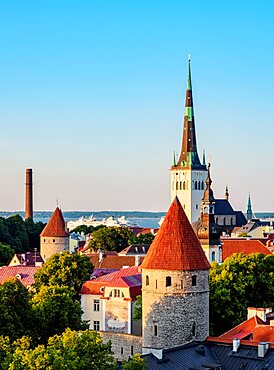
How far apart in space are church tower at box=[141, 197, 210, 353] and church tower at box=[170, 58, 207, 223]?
9537cm

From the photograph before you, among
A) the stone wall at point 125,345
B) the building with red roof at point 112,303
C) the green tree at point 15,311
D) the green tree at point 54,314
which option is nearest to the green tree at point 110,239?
the building with red roof at point 112,303

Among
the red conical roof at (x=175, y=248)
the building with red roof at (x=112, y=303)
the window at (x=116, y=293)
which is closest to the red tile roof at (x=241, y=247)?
the building with red roof at (x=112, y=303)

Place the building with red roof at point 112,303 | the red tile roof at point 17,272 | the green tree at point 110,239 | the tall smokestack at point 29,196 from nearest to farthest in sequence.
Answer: the building with red roof at point 112,303
the red tile roof at point 17,272
the green tree at point 110,239
the tall smokestack at point 29,196

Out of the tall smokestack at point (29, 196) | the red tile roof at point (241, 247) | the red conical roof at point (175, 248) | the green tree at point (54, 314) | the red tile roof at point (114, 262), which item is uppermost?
the tall smokestack at point (29, 196)

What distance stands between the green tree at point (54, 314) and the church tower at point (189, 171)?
91489 mm

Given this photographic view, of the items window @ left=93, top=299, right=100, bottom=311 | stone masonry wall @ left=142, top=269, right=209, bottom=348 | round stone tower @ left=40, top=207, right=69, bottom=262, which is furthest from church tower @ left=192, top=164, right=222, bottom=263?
stone masonry wall @ left=142, top=269, right=209, bottom=348

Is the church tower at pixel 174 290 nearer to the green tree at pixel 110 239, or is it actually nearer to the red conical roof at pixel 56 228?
the red conical roof at pixel 56 228

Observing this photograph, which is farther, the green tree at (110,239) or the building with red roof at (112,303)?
the green tree at (110,239)

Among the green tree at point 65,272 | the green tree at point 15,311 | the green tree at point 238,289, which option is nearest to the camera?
the green tree at point 15,311

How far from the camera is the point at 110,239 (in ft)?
346

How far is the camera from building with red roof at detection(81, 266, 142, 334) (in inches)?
2060

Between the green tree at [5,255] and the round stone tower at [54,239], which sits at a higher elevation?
the round stone tower at [54,239]

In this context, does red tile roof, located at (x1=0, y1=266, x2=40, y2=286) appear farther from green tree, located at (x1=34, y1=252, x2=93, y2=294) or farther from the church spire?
the church spire

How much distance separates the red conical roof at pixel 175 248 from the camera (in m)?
38.7
